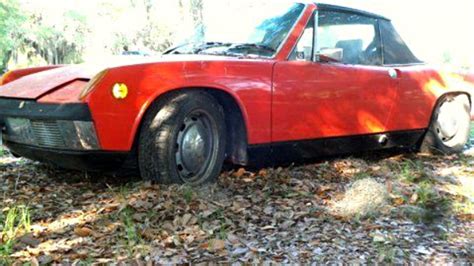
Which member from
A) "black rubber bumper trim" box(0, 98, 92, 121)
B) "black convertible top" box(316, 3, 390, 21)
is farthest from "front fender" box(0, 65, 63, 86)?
"black convertible top" box(316, 3, 390, 21)

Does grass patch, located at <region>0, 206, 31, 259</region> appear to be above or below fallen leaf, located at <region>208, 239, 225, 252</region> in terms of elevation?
above

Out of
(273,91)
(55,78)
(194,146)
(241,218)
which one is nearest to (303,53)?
(273,91)

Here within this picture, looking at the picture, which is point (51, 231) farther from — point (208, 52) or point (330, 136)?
point (330, 136)

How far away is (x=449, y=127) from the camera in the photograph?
5.72 metres

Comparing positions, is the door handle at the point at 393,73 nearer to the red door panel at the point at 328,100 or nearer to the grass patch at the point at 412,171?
the red door panel at the point at 328,100

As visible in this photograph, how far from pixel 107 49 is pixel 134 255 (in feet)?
76.6

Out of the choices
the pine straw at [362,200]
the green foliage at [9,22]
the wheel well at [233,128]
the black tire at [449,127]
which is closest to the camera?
the pine straw at [362,200]

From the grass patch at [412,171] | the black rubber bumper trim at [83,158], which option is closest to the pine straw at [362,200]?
the grass patch at [412,171]

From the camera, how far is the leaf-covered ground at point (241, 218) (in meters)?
2.68

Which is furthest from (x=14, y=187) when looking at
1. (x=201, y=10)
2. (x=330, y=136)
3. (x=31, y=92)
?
(x=201, y=10)

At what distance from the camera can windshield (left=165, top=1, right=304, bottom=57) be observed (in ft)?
14.0

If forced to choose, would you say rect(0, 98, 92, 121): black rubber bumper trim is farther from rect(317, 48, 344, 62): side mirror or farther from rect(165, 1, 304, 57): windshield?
rect(317, 48, 344, 62): side mirror

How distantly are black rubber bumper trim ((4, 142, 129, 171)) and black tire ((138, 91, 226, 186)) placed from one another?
0.58 feet

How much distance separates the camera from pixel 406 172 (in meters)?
4.43
